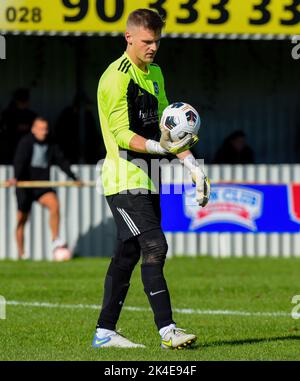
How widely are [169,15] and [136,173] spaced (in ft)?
29.2

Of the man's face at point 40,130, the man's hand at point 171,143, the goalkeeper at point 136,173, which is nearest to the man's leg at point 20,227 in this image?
the man's face at point 40,130

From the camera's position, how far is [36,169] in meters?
17.8

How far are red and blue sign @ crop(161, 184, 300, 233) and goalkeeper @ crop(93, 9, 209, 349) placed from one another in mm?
8614

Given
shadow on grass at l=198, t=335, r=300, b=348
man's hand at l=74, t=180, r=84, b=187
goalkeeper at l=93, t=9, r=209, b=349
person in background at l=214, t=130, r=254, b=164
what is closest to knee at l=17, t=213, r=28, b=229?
man's hand at l=74, t=180, r=84, b=187

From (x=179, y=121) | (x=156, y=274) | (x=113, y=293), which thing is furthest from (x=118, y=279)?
(x=179, y=121)

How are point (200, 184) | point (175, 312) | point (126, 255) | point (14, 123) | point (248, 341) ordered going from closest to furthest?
1. point (200, 184)
2. point (126, 255)
3. point (248, 341)
4. point (175, 312)
5. point (14, 123)

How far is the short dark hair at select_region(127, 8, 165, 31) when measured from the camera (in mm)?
8484

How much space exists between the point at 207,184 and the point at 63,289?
5281mm

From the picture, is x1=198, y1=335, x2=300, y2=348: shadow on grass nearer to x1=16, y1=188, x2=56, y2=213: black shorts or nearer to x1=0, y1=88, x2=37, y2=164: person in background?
x1=16, y1=188, x2=56, y2=213: black shorts

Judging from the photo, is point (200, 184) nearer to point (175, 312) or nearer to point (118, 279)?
point (118, 279)

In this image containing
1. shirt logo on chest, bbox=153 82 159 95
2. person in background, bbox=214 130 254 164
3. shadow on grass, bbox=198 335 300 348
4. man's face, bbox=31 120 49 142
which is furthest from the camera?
person in background, bbox=214 130 254 164

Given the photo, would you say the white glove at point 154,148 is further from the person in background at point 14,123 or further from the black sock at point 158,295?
the person in background at point 14,123

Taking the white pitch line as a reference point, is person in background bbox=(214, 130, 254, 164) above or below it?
above

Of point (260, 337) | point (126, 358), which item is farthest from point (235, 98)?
point (126, 358)
